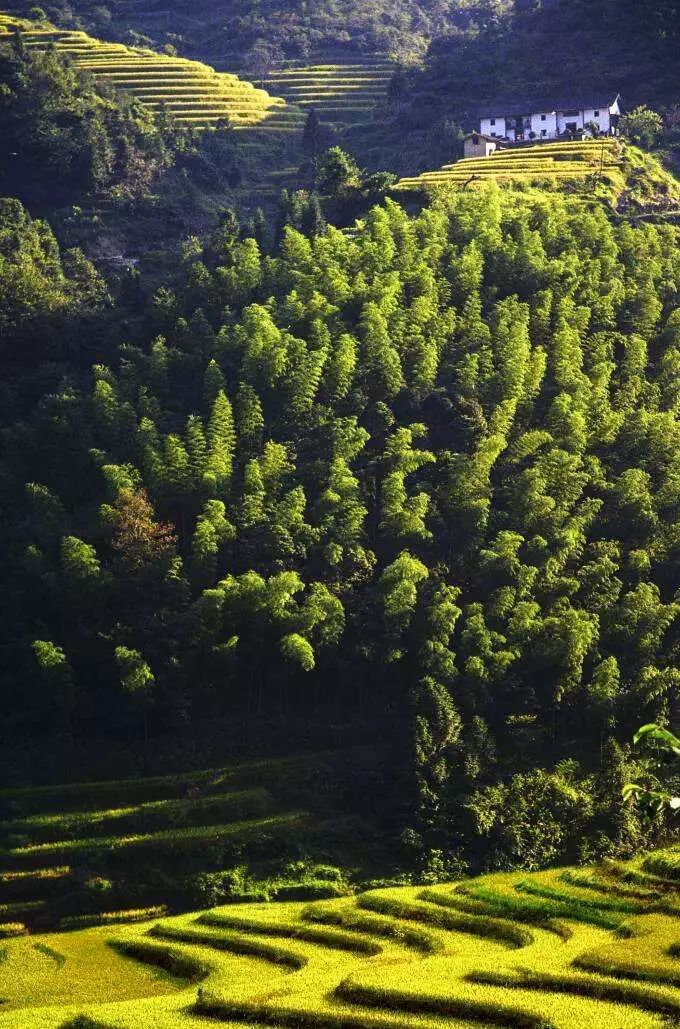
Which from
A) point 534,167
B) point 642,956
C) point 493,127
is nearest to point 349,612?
point 642,956

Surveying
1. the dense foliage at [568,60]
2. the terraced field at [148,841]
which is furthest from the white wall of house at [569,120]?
the terraced field at [148,841]

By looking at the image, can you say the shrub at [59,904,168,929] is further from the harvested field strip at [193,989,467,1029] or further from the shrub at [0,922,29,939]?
the harvested field strip at [193,989,467,1029]

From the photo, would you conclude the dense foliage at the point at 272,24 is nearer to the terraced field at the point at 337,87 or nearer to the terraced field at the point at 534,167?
the terraced field at the point at 337,87

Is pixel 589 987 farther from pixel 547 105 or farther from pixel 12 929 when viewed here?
pixel 547 105

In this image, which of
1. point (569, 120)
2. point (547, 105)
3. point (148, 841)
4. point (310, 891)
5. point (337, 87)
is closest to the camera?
point (310, 891)

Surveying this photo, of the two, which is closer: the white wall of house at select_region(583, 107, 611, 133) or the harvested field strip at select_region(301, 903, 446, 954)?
the harvested field strip at select_region(301, 903, 446, 954)

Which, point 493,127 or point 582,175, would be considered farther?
point 493,127

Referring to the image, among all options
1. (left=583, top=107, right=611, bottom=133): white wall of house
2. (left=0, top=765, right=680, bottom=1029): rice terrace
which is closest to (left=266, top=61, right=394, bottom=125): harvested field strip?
(left=583, top=107, right=611, bottom=133): white wall of house

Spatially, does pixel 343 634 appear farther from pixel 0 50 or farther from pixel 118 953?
pixel 0 50
